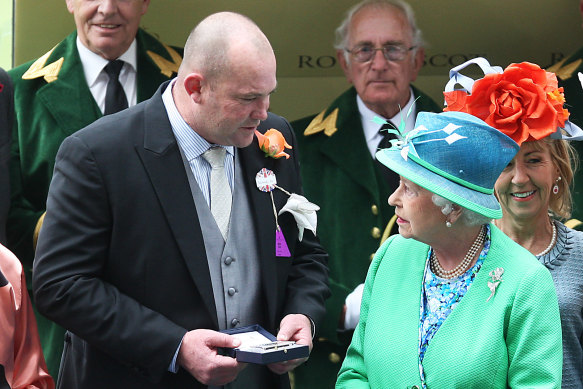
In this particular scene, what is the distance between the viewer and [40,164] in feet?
13.7

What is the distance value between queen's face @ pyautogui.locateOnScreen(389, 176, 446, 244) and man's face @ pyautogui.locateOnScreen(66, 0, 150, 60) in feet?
5.99

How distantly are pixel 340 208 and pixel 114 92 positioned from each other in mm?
1132

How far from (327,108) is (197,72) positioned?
1758mm

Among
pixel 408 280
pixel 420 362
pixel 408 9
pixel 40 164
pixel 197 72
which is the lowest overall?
pixel 420 362

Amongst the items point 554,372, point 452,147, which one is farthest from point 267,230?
point 554,372

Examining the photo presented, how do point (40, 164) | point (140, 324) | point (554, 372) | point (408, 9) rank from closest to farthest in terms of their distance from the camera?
point (554, 372) → point (140, 324) → point (40, 164) → point (408, 9)

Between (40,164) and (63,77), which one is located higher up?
(63,77)

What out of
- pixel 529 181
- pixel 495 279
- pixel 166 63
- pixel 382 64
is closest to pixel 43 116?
pixel 166 63

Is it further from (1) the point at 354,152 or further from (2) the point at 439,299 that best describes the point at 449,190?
(1) the point at 354,152

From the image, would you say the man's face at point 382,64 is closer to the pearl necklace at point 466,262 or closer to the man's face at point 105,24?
the man's face at point 105,24

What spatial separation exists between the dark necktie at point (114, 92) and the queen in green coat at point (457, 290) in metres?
1.61

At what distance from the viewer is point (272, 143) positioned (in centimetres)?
348

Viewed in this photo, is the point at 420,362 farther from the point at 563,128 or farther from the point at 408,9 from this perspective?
the point at 408,9

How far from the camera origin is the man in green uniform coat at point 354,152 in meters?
4.42
